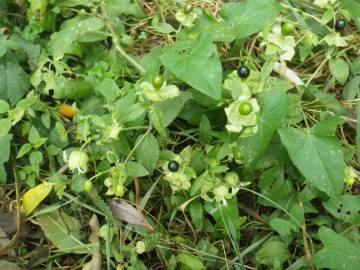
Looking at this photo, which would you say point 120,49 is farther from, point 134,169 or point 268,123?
point 268,123

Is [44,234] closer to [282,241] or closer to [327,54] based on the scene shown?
[282,241]

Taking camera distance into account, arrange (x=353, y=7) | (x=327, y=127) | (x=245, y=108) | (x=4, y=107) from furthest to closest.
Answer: (x=353, y=7) < (x=4, y=107) < (x=327, y=127) < (x=245, y=108)

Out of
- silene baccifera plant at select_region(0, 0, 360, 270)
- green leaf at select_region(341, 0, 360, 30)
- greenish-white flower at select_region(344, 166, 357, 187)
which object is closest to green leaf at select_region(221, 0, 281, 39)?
silene baccifera plant at select_region(0, 0, 360, 270)

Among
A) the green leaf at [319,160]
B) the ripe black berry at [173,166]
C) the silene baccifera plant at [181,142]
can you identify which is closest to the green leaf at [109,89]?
→ the silene baccifera plant at [181,142]

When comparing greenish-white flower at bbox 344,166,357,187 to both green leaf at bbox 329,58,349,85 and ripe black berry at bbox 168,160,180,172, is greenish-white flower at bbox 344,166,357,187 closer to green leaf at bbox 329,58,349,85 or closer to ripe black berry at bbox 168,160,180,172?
green leaf at bbox 329,58,349,85

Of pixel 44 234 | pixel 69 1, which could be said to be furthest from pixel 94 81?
pixel 44 234

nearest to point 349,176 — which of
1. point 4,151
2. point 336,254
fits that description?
point 336,254
